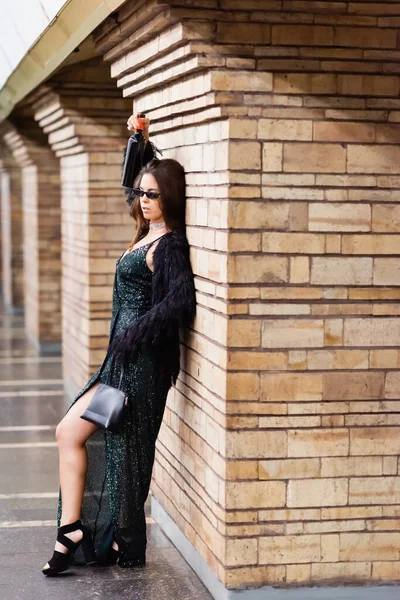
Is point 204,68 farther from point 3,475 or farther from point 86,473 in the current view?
point 3,475

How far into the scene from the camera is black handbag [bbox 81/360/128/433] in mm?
5309

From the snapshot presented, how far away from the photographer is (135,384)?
544cm

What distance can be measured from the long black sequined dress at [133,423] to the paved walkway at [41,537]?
222 mm

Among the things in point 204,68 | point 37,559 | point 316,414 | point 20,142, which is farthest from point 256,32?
point 20,142

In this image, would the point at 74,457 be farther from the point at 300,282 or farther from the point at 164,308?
the point at 300,282

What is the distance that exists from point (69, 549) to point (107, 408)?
0.75 m

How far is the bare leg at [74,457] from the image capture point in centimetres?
555

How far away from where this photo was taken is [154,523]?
644 centimetres

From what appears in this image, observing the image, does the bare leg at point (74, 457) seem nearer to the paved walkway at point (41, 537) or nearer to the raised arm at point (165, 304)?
the paved walkway at point (41, 537)

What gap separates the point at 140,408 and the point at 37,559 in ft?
3.23

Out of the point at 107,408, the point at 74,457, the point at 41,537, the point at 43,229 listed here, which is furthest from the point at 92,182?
the point at 43,229

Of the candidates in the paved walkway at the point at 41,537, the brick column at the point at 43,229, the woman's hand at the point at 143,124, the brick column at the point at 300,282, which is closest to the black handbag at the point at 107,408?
the brick column at the point at 300,282

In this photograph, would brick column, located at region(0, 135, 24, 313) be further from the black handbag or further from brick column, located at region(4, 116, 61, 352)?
the black handbag

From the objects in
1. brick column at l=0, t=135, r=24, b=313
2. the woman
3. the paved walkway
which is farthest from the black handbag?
brick column at l=0, t=135, r=24, b=313
